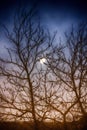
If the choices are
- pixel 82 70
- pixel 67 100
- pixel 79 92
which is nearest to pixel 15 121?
pixel 67 100

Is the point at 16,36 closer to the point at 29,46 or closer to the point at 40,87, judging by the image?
the point at 29,46

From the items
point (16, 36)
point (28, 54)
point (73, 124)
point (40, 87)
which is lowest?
point (73, 124)

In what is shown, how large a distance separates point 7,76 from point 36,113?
353cm

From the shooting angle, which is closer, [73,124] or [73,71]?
[73,124]

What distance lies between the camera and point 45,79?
1524 cm

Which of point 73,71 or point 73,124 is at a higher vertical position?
point 73,71

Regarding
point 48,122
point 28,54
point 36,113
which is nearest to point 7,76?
point 28,54

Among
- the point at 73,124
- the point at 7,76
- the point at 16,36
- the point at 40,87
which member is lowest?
the point at 73,124

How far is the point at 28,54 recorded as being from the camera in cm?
1664

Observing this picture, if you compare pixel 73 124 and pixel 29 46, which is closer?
pixel 73 124

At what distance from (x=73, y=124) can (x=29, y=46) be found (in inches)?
262

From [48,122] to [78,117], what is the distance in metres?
2.19

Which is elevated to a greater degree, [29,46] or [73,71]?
[29,46]

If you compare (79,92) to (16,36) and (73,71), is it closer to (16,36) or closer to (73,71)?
(73,71)
